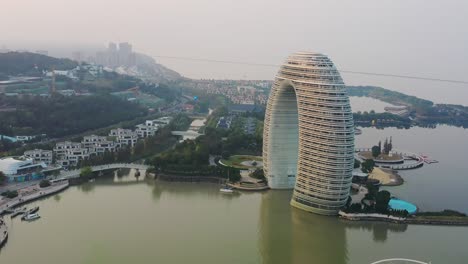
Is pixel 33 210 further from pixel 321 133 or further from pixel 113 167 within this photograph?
pixel 321 133

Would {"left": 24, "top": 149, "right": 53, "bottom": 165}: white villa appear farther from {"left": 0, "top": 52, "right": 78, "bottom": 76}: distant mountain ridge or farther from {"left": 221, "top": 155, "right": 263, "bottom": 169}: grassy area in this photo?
{"left": 0, "top": 52, "right": 78, "bottom": 76}: distant mountain ridge

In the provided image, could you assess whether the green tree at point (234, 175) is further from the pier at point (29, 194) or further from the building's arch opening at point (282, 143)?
the pier at point (29, 194)

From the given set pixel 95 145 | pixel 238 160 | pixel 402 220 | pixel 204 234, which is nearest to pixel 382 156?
pixel 238 160

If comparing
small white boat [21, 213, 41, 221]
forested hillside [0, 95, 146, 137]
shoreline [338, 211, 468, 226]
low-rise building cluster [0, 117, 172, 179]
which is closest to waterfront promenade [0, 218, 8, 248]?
small white boat [21, 213, 41, 221]

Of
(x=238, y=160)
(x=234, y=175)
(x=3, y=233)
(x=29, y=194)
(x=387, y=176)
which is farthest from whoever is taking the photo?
(x=238, y=160)

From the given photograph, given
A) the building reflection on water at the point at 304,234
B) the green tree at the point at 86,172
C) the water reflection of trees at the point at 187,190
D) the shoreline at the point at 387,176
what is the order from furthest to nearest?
the shoreline at the point at 387,176 < the green tree at the point at 86,172 < the water reflection of trees at the point at 187,190 < the building reflection on water at the point at 304,234

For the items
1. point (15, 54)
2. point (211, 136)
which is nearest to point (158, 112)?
point (211, 136)

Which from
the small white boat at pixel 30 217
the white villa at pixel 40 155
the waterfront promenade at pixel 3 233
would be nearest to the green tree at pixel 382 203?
the small white boat at pixel 30 217

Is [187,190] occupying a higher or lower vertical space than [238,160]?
lower

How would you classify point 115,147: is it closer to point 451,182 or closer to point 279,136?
point 279,136
